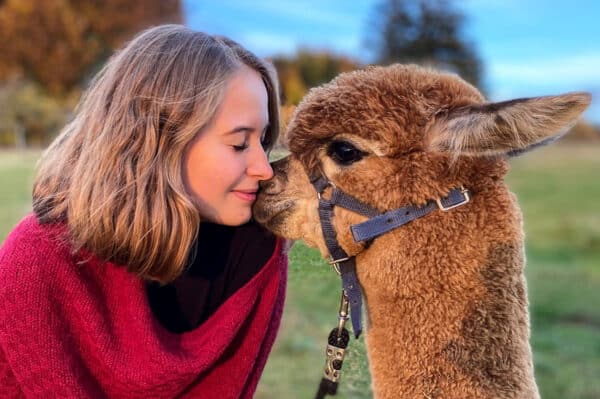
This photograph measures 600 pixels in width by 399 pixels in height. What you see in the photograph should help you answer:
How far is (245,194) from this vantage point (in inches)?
79.6

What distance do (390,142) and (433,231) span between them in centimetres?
29

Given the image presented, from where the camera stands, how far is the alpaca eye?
1.85 metres

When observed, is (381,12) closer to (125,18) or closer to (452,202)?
(125,18)

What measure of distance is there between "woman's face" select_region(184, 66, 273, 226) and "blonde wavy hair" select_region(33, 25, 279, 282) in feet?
0.12

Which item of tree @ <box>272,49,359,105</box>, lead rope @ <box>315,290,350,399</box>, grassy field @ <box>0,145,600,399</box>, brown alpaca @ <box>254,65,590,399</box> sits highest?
tree @ <box>272,49,359,105</box>

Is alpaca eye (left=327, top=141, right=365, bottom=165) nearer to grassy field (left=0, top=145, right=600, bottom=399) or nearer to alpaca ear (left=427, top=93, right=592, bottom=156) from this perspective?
alpaca ear (left=427, top=93, right=592, bottom=156)

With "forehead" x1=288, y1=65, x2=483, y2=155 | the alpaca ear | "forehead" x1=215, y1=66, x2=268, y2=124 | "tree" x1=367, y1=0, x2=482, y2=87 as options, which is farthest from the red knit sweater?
"tree" x1=367, y1=0, x2=482, y2=87

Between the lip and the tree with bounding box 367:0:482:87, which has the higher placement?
the tree with bounding box 367:0:482:87

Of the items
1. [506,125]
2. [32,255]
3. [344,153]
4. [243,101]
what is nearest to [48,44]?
[243,101]

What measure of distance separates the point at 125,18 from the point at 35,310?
4292 cm

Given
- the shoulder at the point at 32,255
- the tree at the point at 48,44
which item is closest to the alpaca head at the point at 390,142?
the shoulder at the point at 32,255

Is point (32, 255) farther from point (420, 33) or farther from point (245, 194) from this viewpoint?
point (420, 33)

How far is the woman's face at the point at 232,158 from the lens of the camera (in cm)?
193

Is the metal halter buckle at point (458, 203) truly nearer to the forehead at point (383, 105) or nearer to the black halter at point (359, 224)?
the black halter at point (359, 224)
